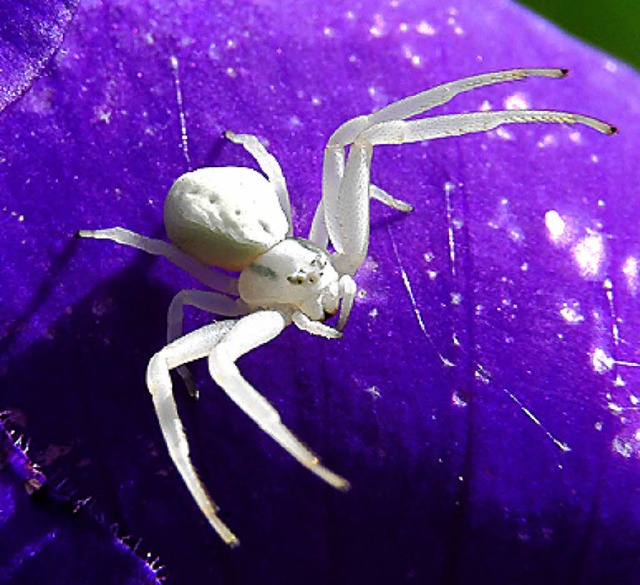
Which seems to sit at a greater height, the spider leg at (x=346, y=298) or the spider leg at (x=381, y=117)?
the spider leg at (x=381, y=117)

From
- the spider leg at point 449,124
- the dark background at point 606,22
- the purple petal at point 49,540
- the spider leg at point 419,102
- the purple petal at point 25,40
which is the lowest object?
the dark background at point 606,22

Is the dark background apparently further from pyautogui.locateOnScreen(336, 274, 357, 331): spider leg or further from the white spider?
pyautogui.locateOnScreen(336, 274, 357, 331): spider leg

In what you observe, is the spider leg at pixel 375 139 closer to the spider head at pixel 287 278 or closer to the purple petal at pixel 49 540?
the spider head at pixel 287 278

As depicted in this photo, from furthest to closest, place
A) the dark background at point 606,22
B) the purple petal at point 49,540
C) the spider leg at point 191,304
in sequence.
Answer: the dark background at point 606,22
the spider leg at point 191,304
the purple petal at point 49,540

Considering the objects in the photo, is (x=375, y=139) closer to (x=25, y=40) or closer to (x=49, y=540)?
(x=25, y=40)

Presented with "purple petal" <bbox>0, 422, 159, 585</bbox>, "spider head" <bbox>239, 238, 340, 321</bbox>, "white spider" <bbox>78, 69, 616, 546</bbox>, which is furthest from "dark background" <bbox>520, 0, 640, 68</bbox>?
"purple petal" <bbox>0, 422, 159, 585</bbox>

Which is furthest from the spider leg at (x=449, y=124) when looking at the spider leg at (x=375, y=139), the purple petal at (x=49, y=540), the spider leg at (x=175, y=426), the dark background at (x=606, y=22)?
the dark background at (x=606, y=22)

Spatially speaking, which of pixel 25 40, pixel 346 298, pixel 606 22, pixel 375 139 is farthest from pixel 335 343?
pixel 606 22

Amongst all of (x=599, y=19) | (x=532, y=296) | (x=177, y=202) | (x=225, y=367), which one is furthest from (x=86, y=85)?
(x=599, y=19)
